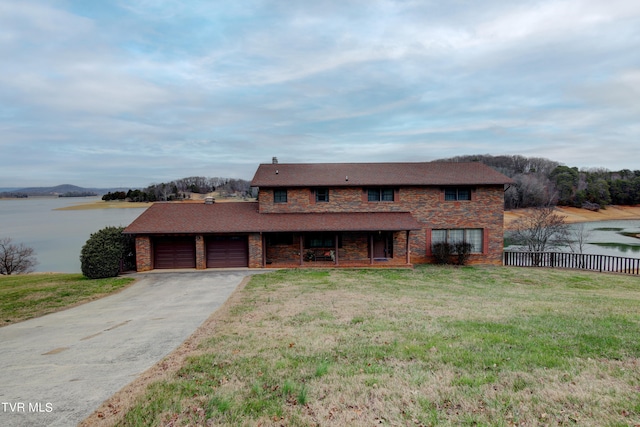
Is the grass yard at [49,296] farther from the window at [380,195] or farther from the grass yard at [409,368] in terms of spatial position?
the window at [380,195]

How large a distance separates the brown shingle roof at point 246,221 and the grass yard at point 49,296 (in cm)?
354

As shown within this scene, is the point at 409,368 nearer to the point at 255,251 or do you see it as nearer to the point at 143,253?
the point at 255,251

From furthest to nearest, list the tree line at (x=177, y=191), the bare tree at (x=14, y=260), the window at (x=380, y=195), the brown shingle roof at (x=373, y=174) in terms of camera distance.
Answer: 1. the tree line at (x=177, y=191)
2. the bare tree at (x=14, y=260)
3. the window at (x=380, y=195)
4. the brown shingle roof at (x=373, y=174)

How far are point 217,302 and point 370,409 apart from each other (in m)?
8.52

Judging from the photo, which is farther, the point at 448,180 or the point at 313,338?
the point at 448,180

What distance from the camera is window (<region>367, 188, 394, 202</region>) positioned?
21422mm

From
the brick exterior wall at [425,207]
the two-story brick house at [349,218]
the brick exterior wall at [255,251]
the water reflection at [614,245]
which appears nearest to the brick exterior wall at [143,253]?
the two-story brick house at [349,218]

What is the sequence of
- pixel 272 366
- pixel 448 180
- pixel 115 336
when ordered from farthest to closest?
pixel 448 180 < pixel 115 336 < pixel 272 366

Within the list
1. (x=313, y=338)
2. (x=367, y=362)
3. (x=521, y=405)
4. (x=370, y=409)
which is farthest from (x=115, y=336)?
(x=521, y=405)

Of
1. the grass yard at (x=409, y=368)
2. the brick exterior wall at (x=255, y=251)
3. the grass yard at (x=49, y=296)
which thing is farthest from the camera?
the brick exterior wall at (x=255, y=251)

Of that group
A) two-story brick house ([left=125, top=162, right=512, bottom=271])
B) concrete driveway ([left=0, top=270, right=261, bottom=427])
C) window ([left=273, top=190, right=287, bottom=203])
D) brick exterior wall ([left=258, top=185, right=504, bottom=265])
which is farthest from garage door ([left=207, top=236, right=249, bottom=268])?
concrete driveway ([left=0, top=270, right=261, bottom=427])

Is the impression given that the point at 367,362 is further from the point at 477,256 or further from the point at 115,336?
the point at 477,256

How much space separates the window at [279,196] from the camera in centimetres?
2134

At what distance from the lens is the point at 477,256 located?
21.2m
